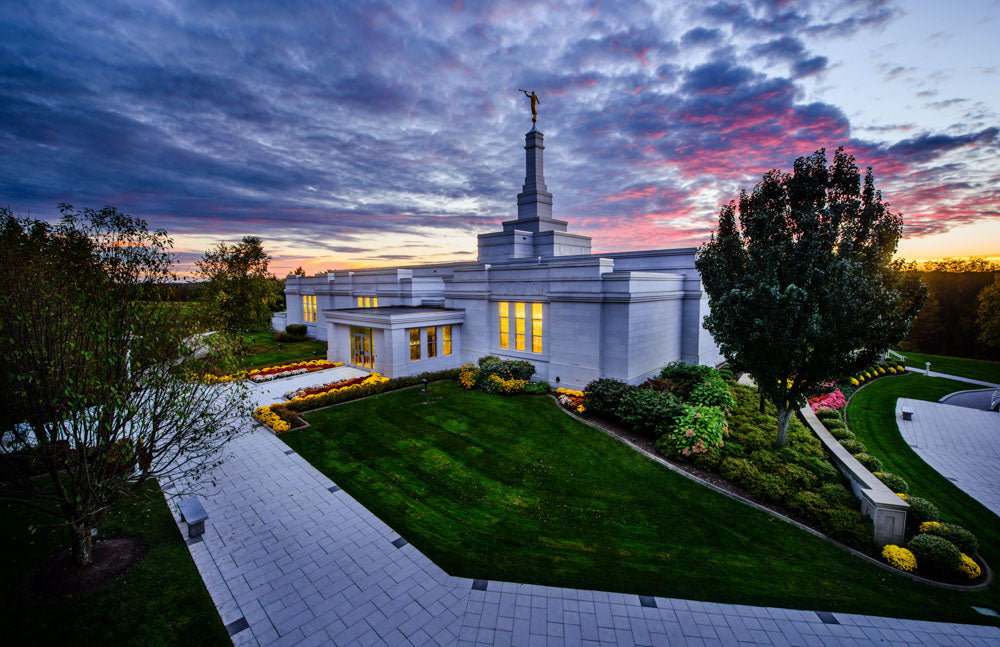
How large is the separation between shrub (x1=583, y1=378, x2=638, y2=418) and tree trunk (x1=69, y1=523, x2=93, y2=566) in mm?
14942

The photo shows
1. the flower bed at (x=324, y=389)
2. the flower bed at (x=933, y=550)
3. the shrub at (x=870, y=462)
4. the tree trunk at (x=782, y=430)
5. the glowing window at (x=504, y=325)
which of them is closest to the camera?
the flower bed at (x=933, y=550)

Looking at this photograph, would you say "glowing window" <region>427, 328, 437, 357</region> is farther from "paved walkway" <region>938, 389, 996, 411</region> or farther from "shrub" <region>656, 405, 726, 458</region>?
"paved walkway" <region>938, 389, 996, 411</region>

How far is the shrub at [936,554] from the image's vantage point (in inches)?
343

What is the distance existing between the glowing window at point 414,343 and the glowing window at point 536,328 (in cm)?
665

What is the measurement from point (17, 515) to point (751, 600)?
56.3 ft

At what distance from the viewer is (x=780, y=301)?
11523mm

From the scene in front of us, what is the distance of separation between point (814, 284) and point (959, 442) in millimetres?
12081

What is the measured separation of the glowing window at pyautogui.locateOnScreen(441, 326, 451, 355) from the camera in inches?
966

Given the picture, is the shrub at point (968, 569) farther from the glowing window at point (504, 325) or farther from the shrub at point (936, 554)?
the glowing window at point (504, 325)

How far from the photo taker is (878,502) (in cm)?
966

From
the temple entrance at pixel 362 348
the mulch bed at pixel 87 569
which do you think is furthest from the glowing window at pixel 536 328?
the mulch bed at pixel 87 569

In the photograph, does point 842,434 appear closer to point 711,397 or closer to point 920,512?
point 711,397

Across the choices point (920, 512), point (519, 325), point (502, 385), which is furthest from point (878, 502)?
point (519, 325)

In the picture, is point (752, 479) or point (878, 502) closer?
point (878, 502)
